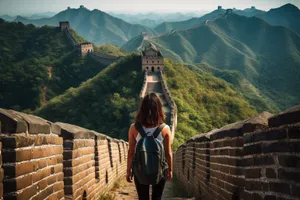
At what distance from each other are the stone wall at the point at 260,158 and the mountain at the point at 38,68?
65896 millimetres

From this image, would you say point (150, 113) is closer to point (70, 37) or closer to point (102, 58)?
point (102, 58)

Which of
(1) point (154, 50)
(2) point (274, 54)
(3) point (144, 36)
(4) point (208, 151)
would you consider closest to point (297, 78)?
(2) point (274, 54)

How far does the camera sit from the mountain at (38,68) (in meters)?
71.5

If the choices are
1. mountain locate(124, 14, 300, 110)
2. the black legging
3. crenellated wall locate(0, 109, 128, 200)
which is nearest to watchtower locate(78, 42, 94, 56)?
mountain locate(124, 14, 300, 110)

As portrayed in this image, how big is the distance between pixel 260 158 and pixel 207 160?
3108mm

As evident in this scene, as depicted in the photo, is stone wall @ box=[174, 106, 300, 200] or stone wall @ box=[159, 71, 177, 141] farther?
stone wall @ box=[159, 71, 177, 141]

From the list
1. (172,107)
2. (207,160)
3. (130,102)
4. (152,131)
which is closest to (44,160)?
(152,131)

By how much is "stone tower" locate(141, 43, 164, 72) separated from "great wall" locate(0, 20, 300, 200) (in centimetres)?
4637

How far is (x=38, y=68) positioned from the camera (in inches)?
3081

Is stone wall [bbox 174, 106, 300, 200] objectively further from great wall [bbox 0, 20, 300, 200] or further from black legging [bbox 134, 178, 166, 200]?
black legging [bbox 134, 178, 166, 200]

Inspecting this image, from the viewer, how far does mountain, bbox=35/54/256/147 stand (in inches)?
1878

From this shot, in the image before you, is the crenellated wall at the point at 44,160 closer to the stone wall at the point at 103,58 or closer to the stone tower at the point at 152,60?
the stone tower at the point at 152,60

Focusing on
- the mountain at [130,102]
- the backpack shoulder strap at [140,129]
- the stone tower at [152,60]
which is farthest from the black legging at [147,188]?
the stone tower at [152,60]

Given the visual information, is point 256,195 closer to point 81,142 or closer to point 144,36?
point 81,142
